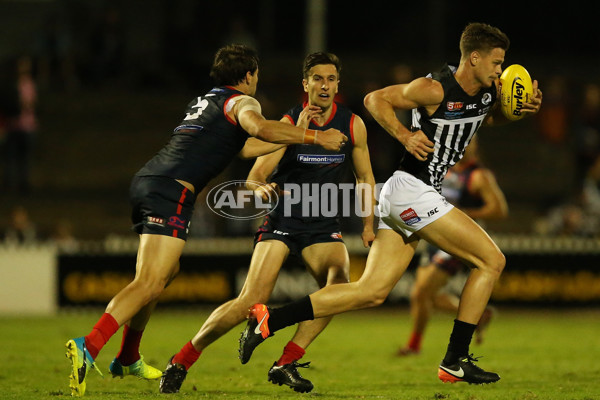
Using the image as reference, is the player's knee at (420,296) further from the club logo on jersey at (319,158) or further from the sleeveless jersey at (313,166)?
the club logo on jersey at (319,158)

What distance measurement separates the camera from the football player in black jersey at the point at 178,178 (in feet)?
24.0

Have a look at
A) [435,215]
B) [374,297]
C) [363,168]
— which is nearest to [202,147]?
[363,168]

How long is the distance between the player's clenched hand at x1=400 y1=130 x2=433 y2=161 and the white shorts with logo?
0.31 meters

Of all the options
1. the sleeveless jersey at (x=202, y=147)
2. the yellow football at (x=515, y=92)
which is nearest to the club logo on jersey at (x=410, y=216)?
the yellow football at (x=515, y=92)

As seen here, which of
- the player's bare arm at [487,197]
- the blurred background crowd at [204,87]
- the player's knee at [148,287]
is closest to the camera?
the player's knee at [148,287]

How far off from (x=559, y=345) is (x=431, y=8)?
603 inches

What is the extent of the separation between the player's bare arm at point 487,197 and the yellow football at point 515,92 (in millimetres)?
2991

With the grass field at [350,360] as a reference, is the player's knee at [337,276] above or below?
above

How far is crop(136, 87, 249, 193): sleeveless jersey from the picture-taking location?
7.74 m

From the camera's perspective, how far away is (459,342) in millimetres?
7707

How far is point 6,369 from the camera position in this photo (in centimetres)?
956

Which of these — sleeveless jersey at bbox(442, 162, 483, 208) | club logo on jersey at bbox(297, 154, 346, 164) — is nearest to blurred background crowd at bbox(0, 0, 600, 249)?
sleeveless jersey at bbox(442, 162, 483, 208)

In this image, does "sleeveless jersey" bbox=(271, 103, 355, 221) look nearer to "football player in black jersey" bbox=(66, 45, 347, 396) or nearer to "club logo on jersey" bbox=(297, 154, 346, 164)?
"club logo on jersey" bbox=(297, 154, 346, 164)

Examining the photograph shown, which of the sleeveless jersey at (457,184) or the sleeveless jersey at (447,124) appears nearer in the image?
the sleeveless jersey at (447,124)
